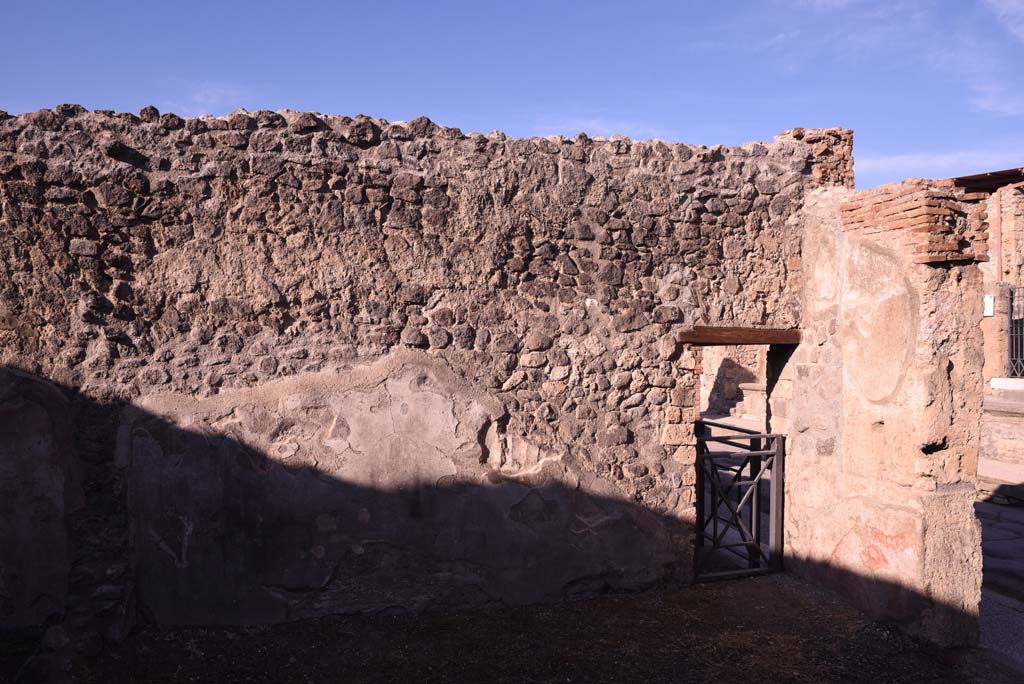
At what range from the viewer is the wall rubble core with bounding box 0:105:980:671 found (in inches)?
154

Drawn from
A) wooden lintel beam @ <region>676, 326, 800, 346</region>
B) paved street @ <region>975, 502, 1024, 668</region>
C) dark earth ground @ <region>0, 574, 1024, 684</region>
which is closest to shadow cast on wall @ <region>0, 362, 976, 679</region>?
dark earth ground @ <region>0, 574, 1024, 684</region>

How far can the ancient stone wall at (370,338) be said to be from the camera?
12.8ft

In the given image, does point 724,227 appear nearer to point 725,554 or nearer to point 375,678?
point 725,554

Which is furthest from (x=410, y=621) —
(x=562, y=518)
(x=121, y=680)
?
(x=121, y=680)

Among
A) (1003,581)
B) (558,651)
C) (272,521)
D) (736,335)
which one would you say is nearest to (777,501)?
(736,335)

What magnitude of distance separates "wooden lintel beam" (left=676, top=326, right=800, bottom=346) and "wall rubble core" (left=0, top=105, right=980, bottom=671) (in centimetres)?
7

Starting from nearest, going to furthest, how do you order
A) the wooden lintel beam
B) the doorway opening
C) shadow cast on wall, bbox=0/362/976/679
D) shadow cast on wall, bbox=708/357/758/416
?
shadow cast on wall, bbox=0/362/976/679 < the wooden lintel beam < the doorway opening < shadow cast on wall, bbox=708/357/758/416

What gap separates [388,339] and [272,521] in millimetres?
1230

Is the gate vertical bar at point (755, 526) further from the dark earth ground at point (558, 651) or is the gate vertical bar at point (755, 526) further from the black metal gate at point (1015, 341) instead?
the black metal gate at point (1015, 341)

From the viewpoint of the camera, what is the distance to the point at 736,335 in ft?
16.1

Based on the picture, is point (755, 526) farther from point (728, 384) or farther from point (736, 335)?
point (728, 384)

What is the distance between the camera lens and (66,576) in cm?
382

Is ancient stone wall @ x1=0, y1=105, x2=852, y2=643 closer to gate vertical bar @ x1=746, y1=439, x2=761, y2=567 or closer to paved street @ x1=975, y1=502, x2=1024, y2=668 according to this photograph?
gate vertical bar @ x1=746, y1=439, x2=761, y2=567

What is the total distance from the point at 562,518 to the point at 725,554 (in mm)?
1968
